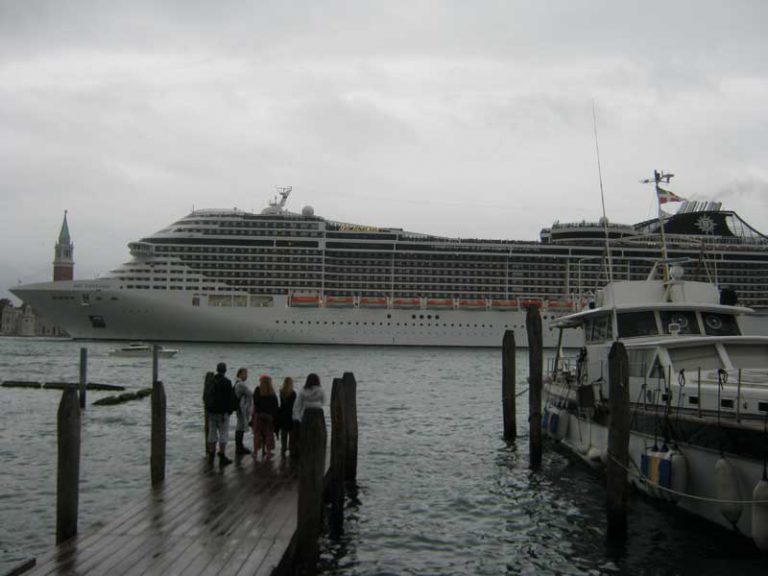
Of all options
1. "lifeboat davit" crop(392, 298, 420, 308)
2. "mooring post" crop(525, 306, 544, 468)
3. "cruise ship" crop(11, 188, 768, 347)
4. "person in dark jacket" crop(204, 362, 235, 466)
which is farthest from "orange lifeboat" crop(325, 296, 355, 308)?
"person in dark jacket" crop(204, 362, 235, 466)

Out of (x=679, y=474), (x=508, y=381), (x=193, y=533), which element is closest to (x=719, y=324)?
(x=508, y=381)

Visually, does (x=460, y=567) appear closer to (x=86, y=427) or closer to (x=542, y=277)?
(x=86, y=427)

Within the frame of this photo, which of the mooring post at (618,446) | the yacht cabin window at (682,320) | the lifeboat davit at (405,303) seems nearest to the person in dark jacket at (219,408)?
the mooring post at (618,446)

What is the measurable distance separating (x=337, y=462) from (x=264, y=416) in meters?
1.58

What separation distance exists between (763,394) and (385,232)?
193 ft

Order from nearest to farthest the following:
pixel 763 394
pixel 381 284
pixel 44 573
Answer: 1. pixel 44 573
2. pixel 763 394
3. pixel 381 284

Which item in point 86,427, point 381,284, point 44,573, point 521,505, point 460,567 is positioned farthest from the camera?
point 381,284

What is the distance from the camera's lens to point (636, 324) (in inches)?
571

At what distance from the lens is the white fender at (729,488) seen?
30.1ft

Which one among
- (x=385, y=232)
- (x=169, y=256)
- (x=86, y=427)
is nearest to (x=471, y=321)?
(x=385, y=232)

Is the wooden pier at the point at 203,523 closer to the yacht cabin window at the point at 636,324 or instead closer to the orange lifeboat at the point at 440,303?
the yacht cabin window at the point at 636,324

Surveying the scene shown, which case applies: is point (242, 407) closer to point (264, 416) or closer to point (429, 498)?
point (264, 416)

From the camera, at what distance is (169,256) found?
208ft

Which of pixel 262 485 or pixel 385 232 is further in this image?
pixel 385 232
